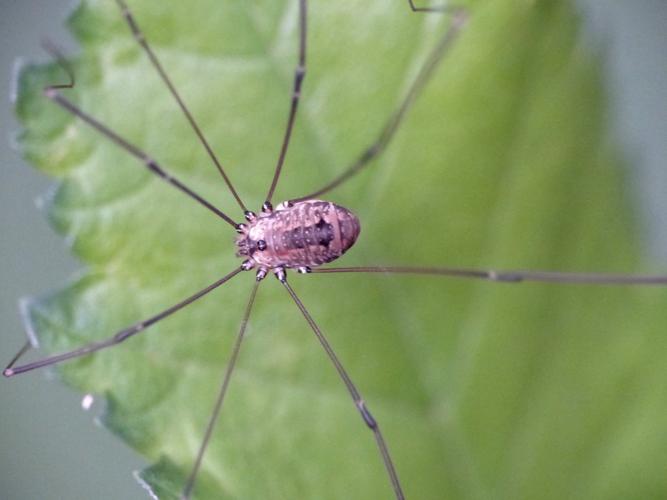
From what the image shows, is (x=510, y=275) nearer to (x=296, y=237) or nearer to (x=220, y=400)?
(x=296, y=237)

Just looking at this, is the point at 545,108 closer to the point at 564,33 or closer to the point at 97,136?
the point at 564,33

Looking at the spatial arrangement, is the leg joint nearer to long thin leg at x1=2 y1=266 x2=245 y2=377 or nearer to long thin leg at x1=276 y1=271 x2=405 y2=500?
long thin leg at x1=276 y1=271 x2=405 y2=500

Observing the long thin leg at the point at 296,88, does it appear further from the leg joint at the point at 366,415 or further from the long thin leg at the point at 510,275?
the leg joint at the point at 366,415

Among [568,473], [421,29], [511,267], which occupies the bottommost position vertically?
[568,473]

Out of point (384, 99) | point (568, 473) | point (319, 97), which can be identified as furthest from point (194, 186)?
point (568, 473)

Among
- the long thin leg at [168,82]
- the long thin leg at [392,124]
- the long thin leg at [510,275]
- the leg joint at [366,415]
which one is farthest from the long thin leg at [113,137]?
the leg joint at [366,415]

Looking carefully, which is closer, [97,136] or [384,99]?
[97,136]
